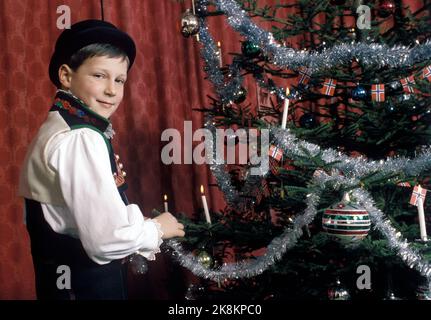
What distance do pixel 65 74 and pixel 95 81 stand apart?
8cm

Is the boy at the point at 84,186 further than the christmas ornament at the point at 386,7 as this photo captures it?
No

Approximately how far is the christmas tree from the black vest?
0.46m

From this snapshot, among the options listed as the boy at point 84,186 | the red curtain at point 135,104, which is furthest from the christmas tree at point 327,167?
the red curtain at point 135,104

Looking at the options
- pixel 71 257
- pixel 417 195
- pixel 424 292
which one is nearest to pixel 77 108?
pixel 71 257

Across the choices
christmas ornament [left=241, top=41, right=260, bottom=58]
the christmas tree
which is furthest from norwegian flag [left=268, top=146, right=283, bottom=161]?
christmas ornament [left=241, top=41, right=260, bottom=58]

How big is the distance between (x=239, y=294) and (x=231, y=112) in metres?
0.64

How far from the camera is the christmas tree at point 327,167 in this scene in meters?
1.45

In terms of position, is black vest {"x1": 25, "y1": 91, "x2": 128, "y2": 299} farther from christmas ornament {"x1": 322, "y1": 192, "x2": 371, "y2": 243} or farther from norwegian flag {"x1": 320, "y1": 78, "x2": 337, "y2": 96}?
norwegian flag {"x1": 320, "y1": 78, "x2": 337, "y2": 96}

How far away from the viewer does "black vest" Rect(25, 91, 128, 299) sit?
3.79 ft

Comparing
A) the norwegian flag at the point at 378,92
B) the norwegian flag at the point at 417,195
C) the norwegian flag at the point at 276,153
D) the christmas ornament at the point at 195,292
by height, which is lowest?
the christmas ornament at the point at 195,292

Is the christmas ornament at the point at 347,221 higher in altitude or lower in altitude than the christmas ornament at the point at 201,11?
lower

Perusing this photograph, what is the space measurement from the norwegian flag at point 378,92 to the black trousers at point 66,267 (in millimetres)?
953

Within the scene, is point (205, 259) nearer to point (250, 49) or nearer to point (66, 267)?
point (66, 267)

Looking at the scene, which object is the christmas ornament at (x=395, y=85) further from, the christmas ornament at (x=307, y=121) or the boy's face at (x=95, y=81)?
the boy's face at (x=95, y=81)
